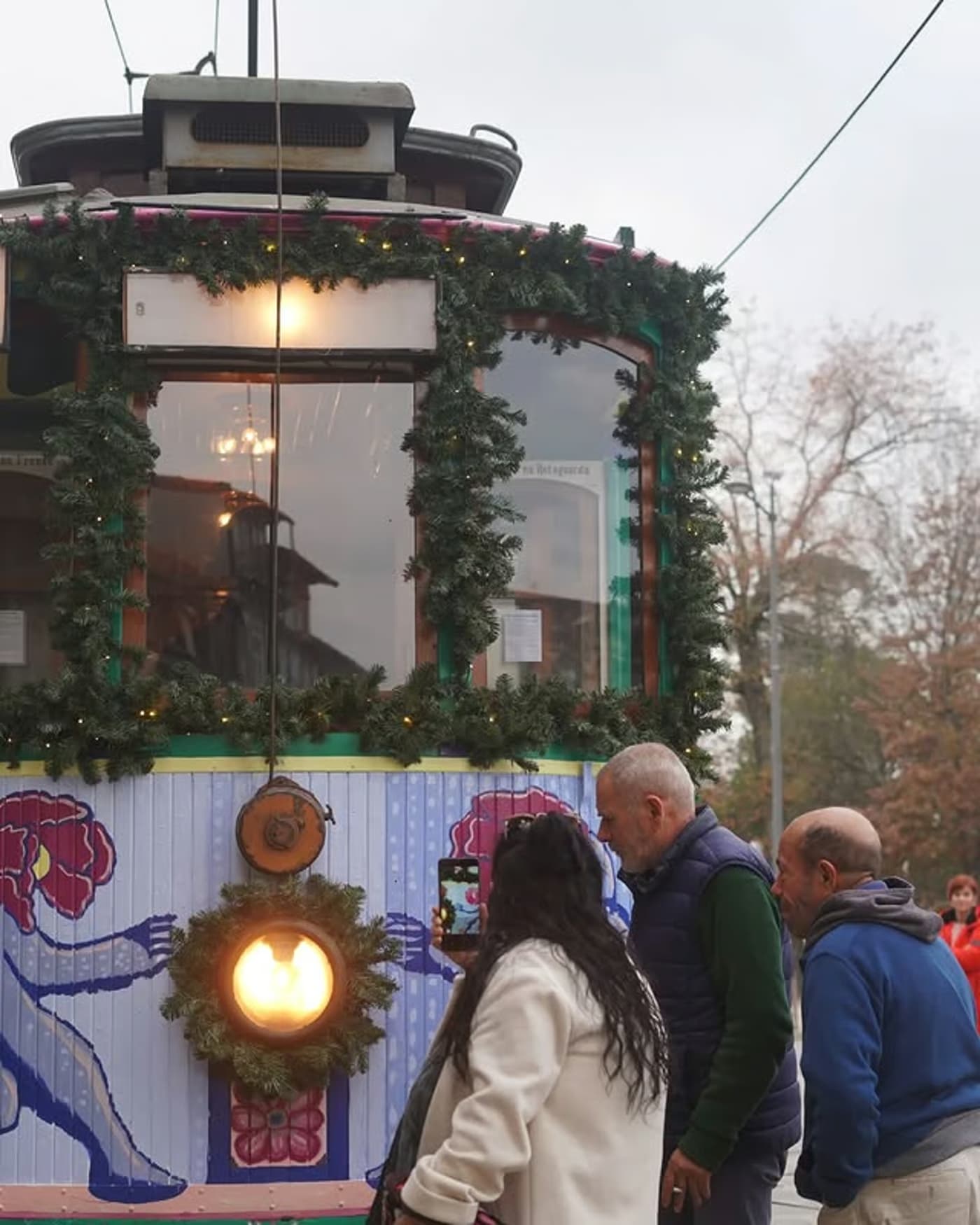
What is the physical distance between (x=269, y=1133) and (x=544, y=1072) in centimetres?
214

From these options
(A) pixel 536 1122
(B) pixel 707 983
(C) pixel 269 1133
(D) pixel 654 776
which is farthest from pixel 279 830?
(A) pixel 536 1122

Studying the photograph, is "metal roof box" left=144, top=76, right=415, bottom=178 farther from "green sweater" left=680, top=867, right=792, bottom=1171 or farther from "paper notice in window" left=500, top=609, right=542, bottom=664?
"green sweater" left=680, top=867, right=792, bottom=1171

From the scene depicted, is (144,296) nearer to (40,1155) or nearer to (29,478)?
(29,478)

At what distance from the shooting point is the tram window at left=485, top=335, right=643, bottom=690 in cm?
575

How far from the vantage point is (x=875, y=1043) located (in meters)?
3.96

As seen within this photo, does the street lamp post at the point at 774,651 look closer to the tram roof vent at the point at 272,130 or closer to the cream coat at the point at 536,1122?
the tram roof vent at the point at 272,130

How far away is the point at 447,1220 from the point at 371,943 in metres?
2.09

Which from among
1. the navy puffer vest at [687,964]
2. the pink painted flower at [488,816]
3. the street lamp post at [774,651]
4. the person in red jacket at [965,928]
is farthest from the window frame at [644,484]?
the street lamp post at [774,651]

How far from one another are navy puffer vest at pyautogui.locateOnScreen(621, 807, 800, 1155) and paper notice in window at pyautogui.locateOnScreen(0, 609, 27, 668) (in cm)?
204

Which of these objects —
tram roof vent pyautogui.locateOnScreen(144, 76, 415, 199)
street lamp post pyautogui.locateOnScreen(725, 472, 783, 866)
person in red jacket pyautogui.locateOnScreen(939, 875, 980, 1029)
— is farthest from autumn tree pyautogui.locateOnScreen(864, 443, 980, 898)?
tram roof vent pyautogui.locateOnScreen(144, 76, 415, 199)

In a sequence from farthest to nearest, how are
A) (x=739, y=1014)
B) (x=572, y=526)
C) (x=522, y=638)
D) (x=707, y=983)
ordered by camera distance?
1. (x=572, y=526)
2. (x=522, y=638)
3. (x=707, y=983)
4. (x=739, y=1014)

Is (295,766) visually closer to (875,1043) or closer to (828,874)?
(828,874)

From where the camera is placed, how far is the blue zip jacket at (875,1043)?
392 centimetres

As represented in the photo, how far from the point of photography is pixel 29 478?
5664 millimetres
